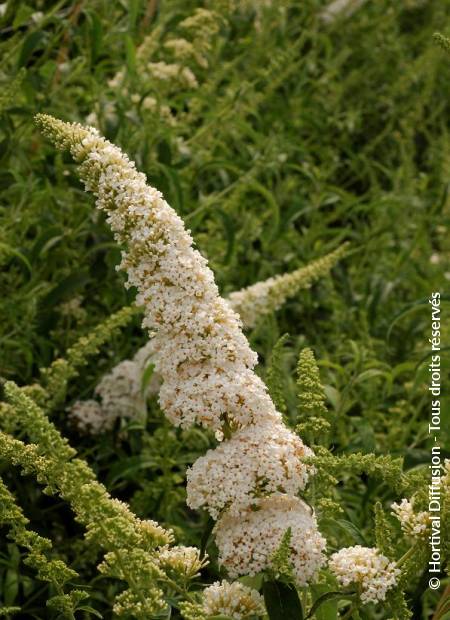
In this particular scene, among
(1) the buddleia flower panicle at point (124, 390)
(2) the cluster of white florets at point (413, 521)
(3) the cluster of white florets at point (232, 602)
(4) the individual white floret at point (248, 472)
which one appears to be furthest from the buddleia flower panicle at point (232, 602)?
(1) the buddleia flower panicle at point (124, 390)

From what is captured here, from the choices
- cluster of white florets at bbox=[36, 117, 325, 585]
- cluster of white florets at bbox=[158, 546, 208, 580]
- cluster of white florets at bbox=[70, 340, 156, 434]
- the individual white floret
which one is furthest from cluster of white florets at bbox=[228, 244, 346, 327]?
cluster of white florets at bbox=[158, 546, 208, 580]

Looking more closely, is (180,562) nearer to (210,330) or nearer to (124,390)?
(210,330)

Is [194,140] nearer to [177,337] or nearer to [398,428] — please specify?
[398,428]

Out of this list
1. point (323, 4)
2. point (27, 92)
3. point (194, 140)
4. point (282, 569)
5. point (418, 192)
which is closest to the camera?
point (282, 569)

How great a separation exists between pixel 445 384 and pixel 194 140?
161 centimetres

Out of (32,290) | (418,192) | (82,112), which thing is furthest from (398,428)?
(418,192)

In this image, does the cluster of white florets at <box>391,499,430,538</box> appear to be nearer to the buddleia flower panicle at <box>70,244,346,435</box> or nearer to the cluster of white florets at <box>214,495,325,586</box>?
the cluster of white florets at <box>214,495,325,586</box>

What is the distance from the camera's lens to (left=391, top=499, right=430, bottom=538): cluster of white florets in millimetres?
2166

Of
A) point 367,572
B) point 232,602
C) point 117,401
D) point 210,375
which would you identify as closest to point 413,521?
point 367,572

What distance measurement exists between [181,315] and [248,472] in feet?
1.29

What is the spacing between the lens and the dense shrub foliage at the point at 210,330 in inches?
86.5

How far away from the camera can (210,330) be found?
2330mm

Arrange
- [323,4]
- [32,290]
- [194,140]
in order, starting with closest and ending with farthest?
[32,290] → [194,140] → [323,4]

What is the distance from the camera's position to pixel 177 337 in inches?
92.8
